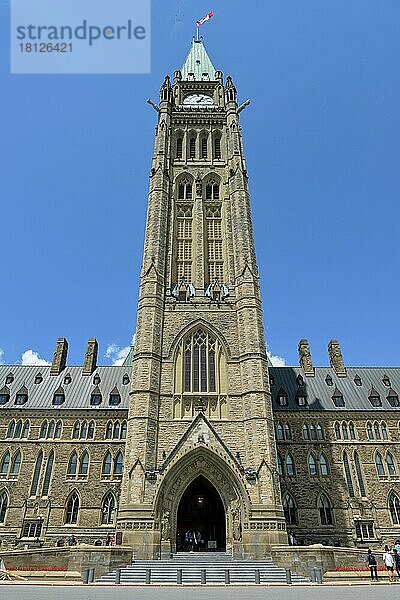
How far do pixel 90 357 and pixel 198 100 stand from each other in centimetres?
3207

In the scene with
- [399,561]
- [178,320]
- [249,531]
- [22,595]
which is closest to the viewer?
[22,595]

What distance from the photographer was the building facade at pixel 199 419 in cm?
2450

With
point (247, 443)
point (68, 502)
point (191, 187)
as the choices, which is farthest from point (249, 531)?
point (191, 187)

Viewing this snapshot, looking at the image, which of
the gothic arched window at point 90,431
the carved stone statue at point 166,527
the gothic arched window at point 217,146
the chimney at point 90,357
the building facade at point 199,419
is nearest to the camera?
→ the carved stone statue at point 166,527

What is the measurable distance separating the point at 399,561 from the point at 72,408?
2791cm

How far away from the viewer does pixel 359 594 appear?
12.5m

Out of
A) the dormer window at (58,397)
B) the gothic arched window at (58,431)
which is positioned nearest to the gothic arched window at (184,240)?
the dormer window at (58,397)

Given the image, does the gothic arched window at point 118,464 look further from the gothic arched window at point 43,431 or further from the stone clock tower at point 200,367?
the stone clock tower at point 200,367

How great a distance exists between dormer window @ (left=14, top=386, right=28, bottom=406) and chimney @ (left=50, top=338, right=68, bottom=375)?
414 cm

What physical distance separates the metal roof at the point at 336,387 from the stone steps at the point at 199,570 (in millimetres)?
17451

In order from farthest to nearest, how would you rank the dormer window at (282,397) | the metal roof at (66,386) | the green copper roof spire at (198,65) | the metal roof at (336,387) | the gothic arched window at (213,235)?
the green copper roof spire at (198,65) → the dormer window at (282,397) → the metal roof at (336,387) → the metal roof at (66,386) → the gothic arched window at (213,235)

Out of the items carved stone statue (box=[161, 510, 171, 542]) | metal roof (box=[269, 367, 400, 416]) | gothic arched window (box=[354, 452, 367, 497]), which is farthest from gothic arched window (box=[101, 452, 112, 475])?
gothic arched window (box=[354, 452, 367, 497])

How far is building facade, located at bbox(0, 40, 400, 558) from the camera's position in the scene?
80.4 ft

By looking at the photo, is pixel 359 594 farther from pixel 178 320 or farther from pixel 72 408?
pixel 72 408
